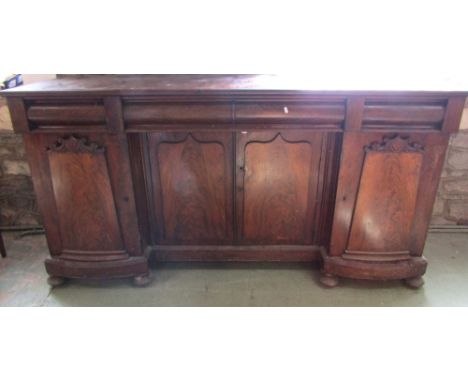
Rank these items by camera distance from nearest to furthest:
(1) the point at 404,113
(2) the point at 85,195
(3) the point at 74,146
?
1. (1) the point at 404,113
2. (3) the point at 74,146
3. (2) the point at 85,195

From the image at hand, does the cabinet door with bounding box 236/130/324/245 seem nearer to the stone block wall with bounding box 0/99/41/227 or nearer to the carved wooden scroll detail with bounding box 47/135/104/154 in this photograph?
the carved wooden scroll detail with bounding box 47/135/104/154

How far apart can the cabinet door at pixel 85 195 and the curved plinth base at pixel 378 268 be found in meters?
1.14

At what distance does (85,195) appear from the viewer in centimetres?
176

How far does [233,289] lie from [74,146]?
1.14 m

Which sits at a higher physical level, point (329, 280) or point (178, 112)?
point (178, 112)

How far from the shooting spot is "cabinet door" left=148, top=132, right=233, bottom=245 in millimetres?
1790

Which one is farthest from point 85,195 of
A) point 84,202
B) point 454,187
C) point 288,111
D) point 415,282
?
point 454,187

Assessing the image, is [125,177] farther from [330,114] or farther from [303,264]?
[303,264]

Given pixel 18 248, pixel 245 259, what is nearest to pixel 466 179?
pixel 245 259

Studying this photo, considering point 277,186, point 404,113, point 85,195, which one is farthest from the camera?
point 277,186

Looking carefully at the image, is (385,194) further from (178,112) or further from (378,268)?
(178,112)

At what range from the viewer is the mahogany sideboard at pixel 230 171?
155 centimetres

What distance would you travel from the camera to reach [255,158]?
180 centimetres

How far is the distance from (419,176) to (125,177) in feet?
4.92
